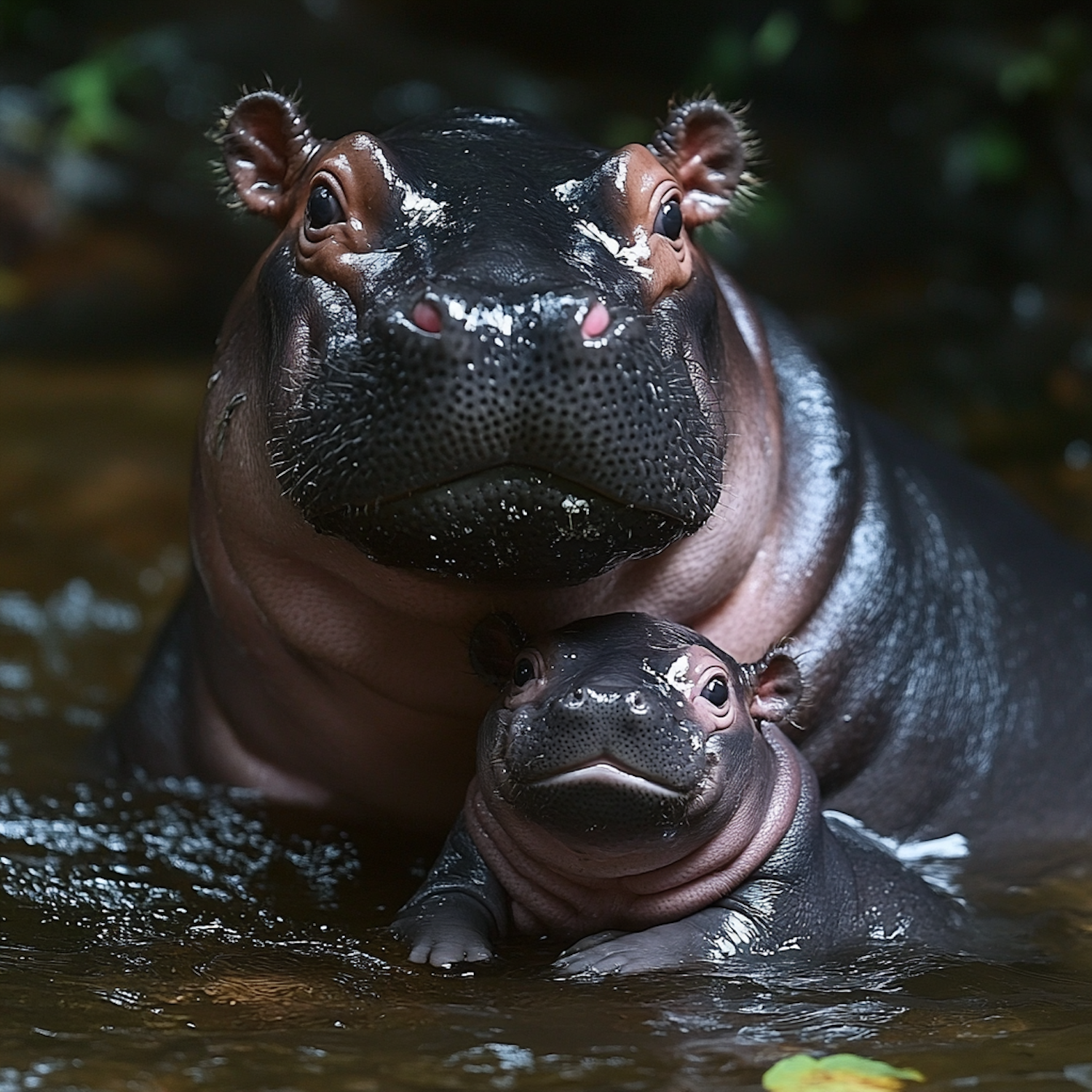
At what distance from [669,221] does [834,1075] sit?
5.14ft

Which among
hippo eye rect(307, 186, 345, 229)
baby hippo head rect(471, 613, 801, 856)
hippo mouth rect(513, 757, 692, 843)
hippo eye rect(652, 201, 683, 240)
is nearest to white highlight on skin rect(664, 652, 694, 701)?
baby hippo head rect(471, 613, 801, 856)

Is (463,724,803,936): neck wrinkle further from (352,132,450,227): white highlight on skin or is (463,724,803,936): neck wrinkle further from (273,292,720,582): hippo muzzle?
(352,132,450,227): white highlight on skin

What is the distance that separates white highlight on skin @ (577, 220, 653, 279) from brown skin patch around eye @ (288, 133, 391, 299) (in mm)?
348

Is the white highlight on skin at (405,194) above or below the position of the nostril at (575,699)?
above

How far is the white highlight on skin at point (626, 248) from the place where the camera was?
2881 mm

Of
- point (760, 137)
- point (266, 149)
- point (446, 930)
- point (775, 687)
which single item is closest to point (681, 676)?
point (775, 687)

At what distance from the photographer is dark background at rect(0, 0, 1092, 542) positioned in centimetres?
797

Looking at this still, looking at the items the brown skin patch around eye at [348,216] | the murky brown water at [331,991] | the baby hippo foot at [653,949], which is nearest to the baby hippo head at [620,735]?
the baby hippo foot at [653,949]

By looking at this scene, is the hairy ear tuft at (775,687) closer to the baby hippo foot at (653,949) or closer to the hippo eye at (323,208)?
the baby hippo foot at (653,949)

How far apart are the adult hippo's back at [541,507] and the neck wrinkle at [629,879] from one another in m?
0.42

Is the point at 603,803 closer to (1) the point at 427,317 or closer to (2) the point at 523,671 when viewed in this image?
(2) the point at 523,671

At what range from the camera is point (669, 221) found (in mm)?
3051

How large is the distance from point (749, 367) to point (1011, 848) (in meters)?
1.24

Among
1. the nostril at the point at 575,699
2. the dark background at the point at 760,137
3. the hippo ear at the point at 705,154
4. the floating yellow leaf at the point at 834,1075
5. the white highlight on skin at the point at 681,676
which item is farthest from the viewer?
the dark background at the point at 760,137
